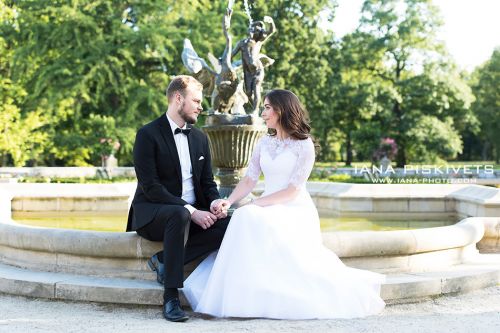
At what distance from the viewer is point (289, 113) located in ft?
17.2

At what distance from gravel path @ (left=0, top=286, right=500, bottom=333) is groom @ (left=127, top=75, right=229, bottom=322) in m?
0.39

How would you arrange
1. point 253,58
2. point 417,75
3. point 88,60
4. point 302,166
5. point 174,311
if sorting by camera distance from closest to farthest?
point 174,311 → point 302,166 → point 253,58 → point 88,60 → point 417,75

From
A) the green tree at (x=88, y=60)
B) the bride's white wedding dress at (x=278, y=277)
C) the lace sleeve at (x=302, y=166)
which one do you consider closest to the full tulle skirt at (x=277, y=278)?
the bride's white wedding dress at (x=278, y=277)

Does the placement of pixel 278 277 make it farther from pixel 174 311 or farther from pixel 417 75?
pixel 417 75

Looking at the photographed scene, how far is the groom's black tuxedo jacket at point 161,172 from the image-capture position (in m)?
5.02

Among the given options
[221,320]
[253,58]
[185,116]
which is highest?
[253,58]

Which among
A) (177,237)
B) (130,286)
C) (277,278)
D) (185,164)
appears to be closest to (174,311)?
(177,237)

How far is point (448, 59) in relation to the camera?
3281cm

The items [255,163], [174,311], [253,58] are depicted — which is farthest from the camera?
[253,58]

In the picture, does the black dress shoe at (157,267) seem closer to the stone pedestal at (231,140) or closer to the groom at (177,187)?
the groom at (177,187)

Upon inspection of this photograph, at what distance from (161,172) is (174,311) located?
1.19 meters

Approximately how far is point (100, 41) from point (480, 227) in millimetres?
22527

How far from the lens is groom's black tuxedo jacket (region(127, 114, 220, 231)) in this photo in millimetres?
5020

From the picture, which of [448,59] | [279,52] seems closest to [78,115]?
[279,52]
